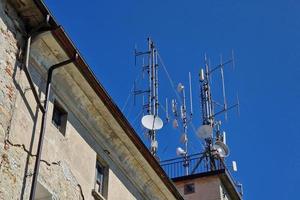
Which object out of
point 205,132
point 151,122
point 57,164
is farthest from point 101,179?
point 205,132

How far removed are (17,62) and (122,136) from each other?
4.43 m

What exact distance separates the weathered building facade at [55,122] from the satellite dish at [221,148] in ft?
33.7

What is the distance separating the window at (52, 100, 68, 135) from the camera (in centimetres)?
1484

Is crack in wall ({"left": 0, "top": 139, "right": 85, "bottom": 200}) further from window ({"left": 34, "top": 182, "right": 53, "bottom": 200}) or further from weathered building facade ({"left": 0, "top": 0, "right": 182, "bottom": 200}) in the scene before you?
window ({"left": 34, "top": 182, "right": 53, "bottom": 200})

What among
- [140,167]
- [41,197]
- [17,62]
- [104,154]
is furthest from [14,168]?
[140,167]

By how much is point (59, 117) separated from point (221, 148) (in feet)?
45.3

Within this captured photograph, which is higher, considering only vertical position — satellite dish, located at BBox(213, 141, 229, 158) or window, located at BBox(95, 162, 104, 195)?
satellite dish, located at BBox(213, 141, 229, 158)

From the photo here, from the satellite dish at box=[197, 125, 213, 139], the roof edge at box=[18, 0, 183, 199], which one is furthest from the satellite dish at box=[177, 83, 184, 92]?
the roof edge at box=[18, 0, 183, 199]

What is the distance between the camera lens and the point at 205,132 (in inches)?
1111

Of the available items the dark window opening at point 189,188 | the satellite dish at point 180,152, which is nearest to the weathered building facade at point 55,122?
the dark window opening at point 189,188

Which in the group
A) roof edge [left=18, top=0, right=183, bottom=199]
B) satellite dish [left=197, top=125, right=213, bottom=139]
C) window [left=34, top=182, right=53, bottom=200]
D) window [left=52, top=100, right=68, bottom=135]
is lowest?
window [left=34, top=182, right=53, bottom=200]

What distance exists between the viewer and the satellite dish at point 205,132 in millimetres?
28125

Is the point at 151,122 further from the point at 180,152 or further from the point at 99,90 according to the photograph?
the point at 99,90

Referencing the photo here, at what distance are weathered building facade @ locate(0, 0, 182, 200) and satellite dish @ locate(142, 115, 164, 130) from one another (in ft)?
18.5
